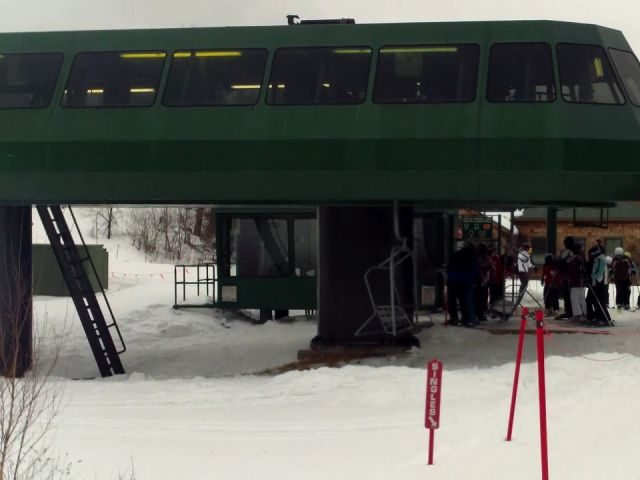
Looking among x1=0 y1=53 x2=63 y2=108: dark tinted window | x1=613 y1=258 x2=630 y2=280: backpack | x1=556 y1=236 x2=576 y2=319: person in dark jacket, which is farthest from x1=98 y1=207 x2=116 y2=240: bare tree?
x1=0 y1=53 x2=63 y2=108: dark tinted window

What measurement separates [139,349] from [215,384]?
7.23m

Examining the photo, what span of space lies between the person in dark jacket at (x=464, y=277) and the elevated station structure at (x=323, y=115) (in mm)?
2866

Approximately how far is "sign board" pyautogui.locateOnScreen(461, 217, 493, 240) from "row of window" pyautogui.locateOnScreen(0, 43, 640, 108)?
31.1 ft

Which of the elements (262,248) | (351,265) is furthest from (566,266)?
(262,248)

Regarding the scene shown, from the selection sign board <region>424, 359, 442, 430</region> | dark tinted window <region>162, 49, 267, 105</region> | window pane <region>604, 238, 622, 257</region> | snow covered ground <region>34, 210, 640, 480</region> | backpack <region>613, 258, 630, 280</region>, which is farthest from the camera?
window pane <region>604, 238, 622, 257</region>

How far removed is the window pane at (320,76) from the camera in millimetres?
15031

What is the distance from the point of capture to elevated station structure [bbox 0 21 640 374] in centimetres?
1448

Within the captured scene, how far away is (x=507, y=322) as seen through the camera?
19.5 m

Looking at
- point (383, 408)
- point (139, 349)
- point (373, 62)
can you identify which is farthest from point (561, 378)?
point (139, 349)

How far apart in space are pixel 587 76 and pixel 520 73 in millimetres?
1010

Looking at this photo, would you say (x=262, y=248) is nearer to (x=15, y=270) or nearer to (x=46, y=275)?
(x=15, y=270)

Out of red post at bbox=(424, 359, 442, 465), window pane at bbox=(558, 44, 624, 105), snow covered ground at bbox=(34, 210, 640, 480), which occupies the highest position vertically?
window pane at bbox=(558, 44, 624, 105)

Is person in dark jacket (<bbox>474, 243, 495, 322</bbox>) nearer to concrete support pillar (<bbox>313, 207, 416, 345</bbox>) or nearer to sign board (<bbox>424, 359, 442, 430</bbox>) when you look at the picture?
concrete support pillar (<bbox>313, 207, 416, 345</bbox>)

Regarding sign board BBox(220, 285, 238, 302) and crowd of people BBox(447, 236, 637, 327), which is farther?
sign board BBox(220, 285, 238, 302)
